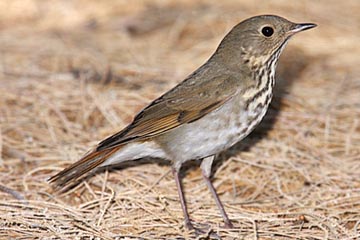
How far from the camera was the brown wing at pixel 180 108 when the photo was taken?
4.58 meters

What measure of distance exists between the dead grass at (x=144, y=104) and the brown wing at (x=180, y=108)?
399 mm

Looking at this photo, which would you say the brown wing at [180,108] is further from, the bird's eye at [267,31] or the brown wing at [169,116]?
the bird's eye at [267,31]

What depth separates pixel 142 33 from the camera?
7.91 metres

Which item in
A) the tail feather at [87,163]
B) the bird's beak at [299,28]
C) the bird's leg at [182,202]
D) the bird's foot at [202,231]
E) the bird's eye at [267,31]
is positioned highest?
the bird's eye at [267,31]

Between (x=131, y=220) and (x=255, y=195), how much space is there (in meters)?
1.02

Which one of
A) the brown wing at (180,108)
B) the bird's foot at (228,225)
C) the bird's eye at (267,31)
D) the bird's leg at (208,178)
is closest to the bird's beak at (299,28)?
the bird's eye at (267,31)

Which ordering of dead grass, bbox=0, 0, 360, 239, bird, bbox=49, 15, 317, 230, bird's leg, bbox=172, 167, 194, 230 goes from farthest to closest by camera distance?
bird, bbox=49, 15, 317, 230, dead grass, bbox=0, 0, 360, 239, bird's leg, bbox=172, 167, 194, 230

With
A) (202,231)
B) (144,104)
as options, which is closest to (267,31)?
(202,231)

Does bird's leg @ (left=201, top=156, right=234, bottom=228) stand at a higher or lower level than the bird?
lower

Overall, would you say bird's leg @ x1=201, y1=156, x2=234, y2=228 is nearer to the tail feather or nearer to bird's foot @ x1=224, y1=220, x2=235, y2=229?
bird's foot @ x1=224, y1=220, x2=235, y2=229

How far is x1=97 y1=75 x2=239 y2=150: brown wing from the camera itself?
15.0 feet

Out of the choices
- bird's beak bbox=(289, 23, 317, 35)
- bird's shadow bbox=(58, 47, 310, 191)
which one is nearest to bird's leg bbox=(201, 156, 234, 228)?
bird's shadow bbox=(58, 47, 310, 191)

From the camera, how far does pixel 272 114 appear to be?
591 cm

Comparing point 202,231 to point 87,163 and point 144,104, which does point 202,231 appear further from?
point 144,104
